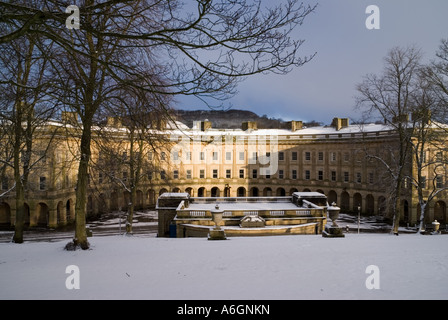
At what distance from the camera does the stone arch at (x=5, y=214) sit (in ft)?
116

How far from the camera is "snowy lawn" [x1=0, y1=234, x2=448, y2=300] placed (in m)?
6.02

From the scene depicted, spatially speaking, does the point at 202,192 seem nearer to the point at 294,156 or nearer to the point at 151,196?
the point at 151,196

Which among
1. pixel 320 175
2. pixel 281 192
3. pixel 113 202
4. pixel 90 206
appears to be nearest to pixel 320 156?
pixel 320 175

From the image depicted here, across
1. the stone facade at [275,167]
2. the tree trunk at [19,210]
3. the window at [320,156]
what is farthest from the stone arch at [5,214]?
the window at [320,156]

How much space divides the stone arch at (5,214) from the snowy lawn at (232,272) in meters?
30.4

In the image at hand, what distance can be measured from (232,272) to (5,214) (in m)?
39.2

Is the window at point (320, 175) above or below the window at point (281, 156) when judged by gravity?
below

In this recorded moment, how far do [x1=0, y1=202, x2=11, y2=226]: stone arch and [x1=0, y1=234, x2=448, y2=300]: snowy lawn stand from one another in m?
30.4

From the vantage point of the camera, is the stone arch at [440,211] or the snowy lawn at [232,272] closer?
the snowy lawn at [232,272]

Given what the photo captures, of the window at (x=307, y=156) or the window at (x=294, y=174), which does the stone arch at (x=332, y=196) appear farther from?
the window at (x=307, y=156)
